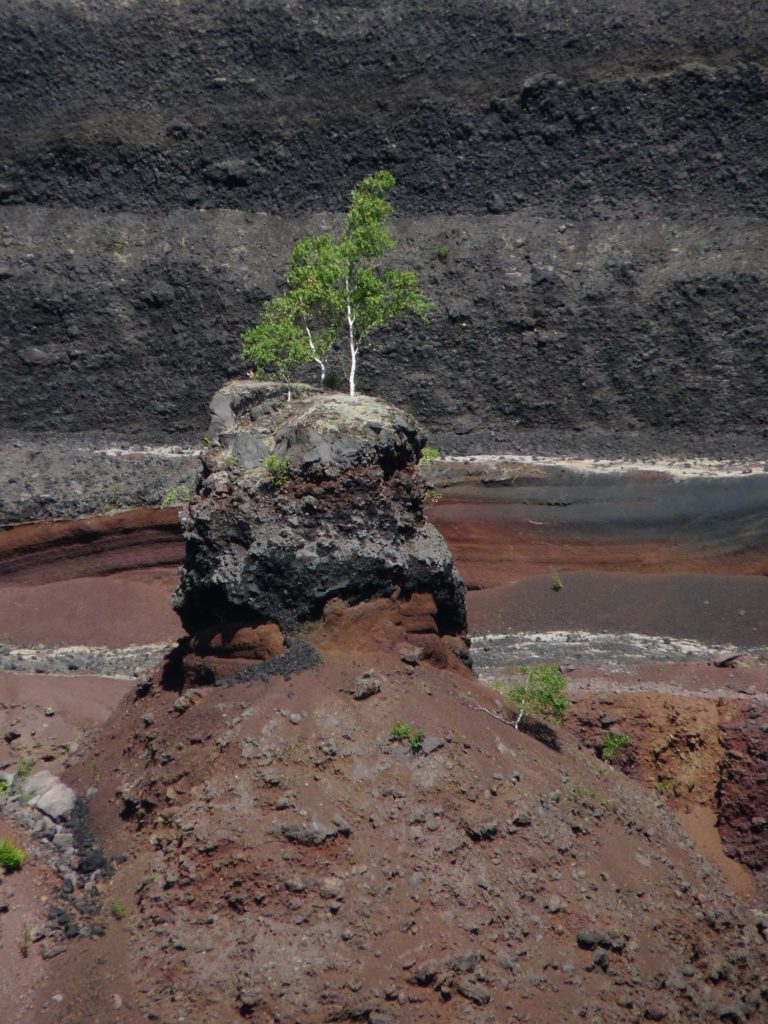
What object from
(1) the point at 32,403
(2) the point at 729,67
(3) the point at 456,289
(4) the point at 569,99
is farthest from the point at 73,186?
(2) the point at 729,67

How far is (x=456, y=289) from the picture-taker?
85.5 feet

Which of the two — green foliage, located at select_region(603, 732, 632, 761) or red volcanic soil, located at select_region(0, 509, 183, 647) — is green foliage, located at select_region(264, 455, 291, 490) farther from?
red volcanic soil, located at select_region(0, 509, 183, 647)

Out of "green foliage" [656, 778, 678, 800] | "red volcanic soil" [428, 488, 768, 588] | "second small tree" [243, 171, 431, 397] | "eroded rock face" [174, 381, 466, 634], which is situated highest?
"second small tree" [243, 171, 431, 397]

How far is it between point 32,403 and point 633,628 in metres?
13.2

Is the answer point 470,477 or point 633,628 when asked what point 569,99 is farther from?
point 633,628

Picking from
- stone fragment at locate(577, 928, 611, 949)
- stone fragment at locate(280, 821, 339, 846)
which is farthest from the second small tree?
stone fragment at locate(577, 928, 611, 949)

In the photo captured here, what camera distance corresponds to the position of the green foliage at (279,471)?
13356 mm

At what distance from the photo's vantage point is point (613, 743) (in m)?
16.5

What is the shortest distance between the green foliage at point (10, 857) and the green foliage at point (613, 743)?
7.67 meters

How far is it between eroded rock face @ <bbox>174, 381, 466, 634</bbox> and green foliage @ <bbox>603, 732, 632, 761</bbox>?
3883 millimetres

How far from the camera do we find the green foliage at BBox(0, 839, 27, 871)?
12320mm

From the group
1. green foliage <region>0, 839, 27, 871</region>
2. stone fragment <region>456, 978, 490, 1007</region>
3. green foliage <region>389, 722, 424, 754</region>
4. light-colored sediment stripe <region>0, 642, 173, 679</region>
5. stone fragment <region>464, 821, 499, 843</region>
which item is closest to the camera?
stone fragment <region>456, 978, 490, 1007</region>

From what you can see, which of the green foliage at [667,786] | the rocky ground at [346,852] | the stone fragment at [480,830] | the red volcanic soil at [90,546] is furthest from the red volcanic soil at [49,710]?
the green foliage at [667,786]

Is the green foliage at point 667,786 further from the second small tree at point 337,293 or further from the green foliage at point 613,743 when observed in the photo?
the second small tree at point 337,293
